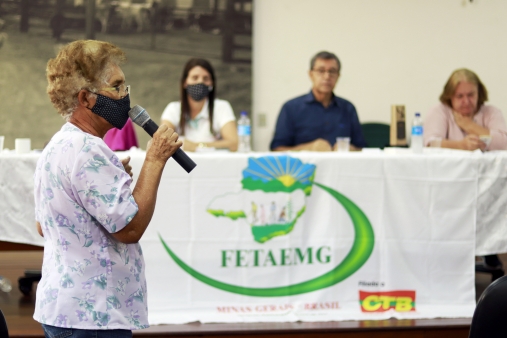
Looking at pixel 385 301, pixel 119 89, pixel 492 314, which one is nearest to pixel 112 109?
pixel 119 89

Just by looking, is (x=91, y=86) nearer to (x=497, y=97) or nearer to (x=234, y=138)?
(x=234, y=138)

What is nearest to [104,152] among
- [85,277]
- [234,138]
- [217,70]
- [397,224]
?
[85,277]

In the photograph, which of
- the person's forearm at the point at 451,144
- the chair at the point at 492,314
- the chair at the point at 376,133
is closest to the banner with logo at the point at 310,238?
the person's forearm at the point at 451,144

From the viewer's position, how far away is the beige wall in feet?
16.5

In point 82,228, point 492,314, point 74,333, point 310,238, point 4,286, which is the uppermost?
point 82,228

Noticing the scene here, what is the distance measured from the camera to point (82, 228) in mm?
1395

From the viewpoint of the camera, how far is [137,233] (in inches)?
54.9

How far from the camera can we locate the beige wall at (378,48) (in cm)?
502

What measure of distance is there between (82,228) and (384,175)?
1782 millimetres

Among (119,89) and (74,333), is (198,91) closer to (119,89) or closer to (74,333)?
(119,89)

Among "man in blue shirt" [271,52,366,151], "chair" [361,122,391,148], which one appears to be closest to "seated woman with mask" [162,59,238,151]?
"man in blue shirt" [271,52,366,151]

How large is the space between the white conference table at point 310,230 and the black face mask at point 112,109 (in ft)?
4.46

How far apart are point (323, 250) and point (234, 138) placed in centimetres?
101

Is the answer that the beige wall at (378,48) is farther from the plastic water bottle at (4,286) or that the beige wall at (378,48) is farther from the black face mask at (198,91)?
the plastic water bottle at (4,286)
